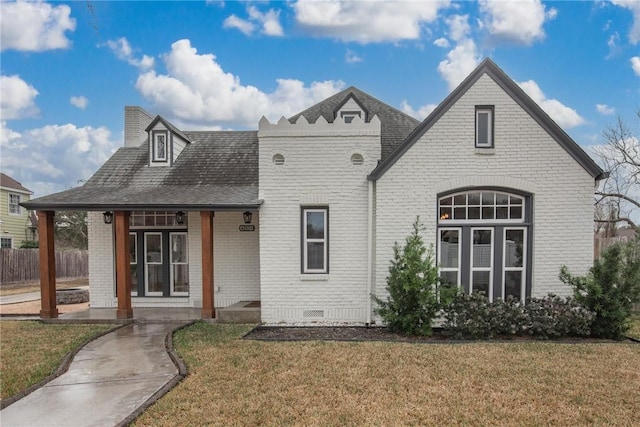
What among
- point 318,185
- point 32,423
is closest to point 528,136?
point 318,185

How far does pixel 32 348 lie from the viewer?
7.89 meters

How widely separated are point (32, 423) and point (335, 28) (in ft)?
38.2

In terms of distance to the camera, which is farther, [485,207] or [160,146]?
[160,146]

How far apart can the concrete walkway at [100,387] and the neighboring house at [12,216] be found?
25849 mm

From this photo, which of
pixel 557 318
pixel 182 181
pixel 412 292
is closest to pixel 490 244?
pixel 557 318

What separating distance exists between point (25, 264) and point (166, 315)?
1659 cm

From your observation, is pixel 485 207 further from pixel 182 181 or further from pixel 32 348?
pixel 32 348

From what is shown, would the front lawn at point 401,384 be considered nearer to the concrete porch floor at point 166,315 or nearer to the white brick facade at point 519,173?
the concrete porch floor at point 166,315

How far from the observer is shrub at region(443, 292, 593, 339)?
8.25 meters

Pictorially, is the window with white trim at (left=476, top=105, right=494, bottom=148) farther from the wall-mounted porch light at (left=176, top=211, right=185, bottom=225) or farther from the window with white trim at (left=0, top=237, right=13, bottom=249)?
the window with white trim at (left=0, top=237, right=13, bottom=249)

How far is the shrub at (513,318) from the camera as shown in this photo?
8250 millimetres

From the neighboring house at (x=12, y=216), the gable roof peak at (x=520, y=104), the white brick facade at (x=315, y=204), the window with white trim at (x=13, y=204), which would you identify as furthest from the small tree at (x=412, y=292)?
the window with white trim at (x=13, y=204)

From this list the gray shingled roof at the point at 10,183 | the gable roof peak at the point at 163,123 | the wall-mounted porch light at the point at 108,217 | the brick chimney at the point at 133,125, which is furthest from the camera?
the gray shingled roof at the point at 10,183

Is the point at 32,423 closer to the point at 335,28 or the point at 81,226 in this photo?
the point at 335,28
